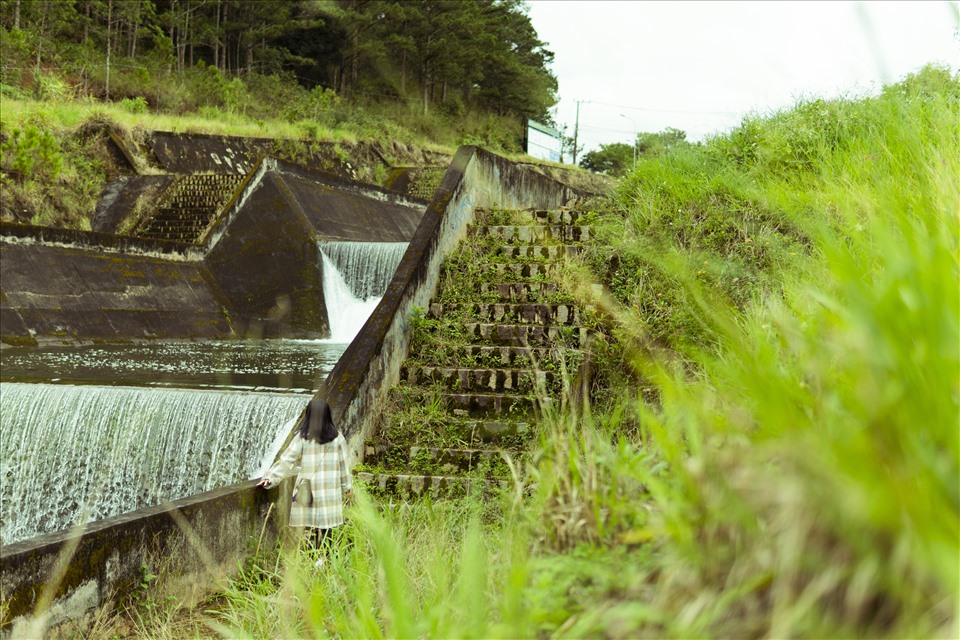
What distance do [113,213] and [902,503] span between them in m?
18.5

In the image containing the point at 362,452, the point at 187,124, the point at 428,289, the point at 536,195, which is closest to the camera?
the point at 362,452

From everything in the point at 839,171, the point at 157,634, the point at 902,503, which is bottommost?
the point at 157,634

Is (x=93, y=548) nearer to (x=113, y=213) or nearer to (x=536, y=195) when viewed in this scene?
(x=536, y=195)

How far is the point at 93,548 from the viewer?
3.78m


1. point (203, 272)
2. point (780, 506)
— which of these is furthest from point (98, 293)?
point (780, 506)

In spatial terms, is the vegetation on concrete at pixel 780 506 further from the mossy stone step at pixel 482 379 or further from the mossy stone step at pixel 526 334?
the mossy stone step at pixel 526 334

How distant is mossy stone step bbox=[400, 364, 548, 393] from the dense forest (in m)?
20.6

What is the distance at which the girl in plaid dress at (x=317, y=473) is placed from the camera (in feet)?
15.1

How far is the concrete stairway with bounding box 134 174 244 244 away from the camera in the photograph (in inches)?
613

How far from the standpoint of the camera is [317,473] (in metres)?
4.65

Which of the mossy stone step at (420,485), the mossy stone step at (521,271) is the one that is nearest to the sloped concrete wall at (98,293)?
the mossy stone step at (521,271)

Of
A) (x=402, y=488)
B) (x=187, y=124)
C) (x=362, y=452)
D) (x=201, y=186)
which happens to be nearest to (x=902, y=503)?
(x=402, y=488)

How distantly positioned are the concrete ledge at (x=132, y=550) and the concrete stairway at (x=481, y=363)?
0.98 meters

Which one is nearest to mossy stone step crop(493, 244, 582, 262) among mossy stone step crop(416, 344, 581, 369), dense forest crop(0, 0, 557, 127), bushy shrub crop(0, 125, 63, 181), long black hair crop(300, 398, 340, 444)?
mossy stone step crop(416, 344, 581, 369)
